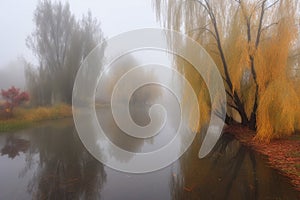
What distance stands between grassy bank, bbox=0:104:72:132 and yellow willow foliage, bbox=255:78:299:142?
35.2ft

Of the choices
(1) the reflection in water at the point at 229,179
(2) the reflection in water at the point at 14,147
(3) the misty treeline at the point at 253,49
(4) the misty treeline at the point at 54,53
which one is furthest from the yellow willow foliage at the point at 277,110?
(4) the misty treeline at the point at 54,53

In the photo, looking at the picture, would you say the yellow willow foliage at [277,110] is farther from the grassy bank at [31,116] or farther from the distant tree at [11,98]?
the distant tree at [11,98]

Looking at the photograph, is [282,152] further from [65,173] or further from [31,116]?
[31,116]

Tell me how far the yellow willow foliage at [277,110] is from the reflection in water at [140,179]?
3.72 ft

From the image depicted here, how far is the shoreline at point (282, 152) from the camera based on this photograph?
3.87 meters

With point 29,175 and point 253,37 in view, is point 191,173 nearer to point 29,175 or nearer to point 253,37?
point 29,175

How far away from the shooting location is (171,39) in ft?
24.9

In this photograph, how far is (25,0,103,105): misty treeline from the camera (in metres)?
14.8

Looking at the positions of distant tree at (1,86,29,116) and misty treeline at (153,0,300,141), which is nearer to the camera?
misty treeline at (153,0,300,141)

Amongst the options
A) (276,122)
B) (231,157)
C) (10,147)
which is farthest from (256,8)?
(10,147)

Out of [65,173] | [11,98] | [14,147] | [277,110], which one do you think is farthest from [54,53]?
[277,110]

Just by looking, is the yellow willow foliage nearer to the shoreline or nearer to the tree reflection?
the shoreline

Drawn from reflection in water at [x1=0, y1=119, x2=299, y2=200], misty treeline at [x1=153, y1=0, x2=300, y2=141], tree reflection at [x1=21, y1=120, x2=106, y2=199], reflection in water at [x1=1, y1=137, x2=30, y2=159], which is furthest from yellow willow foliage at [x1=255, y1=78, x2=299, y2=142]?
reflection in water at [x1=1, y1=137, x2=30, y2=159]

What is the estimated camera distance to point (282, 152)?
516cm
